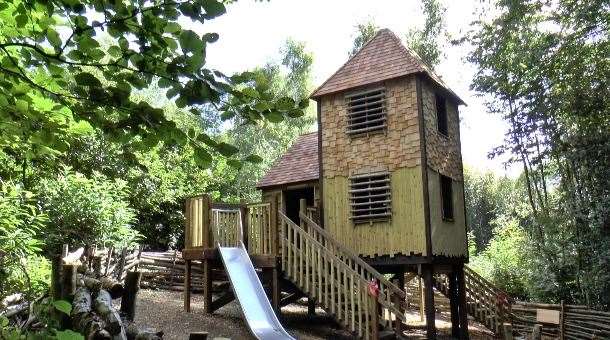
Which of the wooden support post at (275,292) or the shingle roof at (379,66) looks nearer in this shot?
the wooden support post at (275,292)

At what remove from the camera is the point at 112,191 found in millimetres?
14445

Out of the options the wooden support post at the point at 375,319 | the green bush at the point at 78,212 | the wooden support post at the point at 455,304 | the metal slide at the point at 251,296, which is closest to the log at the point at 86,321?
the metal slide at the point at 251,296

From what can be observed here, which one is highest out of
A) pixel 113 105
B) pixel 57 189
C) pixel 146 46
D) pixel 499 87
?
pixel 499 87

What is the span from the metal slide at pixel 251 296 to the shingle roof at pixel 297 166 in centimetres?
381

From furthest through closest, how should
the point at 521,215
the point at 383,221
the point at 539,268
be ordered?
the point at 521,215 < the point at 539,268 < the point at 383,221

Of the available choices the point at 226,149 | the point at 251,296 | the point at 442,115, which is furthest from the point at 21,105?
the point at 442,115

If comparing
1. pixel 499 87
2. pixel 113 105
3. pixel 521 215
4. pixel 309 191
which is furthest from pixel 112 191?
pixel 521 215

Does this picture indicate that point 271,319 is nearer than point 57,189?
Yes

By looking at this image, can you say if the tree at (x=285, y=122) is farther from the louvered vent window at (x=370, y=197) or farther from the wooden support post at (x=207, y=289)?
the wooden support post at (x=207, y=289)

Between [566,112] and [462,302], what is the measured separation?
6229 mm

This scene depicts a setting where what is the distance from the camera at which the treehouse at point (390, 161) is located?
1191cm

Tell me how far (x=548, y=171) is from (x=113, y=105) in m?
17.6

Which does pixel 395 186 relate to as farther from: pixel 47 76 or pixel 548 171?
pixel 47 76

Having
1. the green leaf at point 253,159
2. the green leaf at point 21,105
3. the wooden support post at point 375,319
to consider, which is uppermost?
the green leaf at point 21,105
